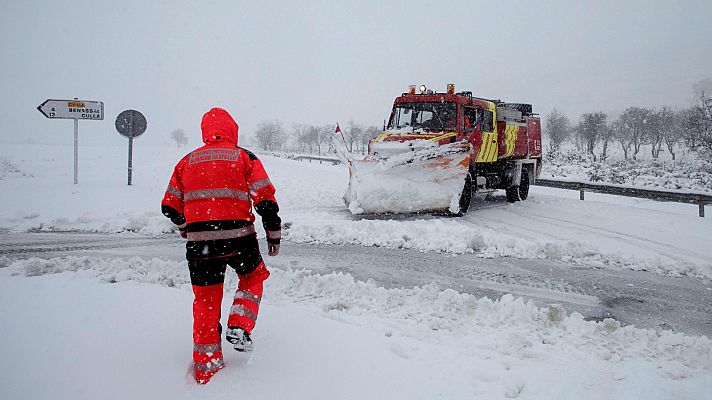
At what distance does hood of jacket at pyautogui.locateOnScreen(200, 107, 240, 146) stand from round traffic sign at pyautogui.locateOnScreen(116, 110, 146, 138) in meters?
11.6

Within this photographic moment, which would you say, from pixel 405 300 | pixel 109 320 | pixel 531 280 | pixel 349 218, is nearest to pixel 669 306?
pixel 531 280

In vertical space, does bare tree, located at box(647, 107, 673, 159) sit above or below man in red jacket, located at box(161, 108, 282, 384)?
above

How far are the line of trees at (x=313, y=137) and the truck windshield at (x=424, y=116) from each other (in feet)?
174

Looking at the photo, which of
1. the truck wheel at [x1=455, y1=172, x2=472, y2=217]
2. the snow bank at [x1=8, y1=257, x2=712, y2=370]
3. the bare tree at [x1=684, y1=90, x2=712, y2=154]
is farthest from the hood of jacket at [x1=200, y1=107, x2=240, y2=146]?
the bare tree at [x1=684, y1=90, x2=712, y2=154]

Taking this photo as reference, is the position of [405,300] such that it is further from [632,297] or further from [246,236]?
[632,297]

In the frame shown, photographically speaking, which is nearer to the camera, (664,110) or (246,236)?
(246,236)

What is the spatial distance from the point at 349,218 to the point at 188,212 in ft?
22.1

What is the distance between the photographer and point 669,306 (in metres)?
4.53

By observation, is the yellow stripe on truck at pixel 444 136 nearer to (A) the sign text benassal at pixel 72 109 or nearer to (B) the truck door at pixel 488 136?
(B) the truck door at pixel 488 136

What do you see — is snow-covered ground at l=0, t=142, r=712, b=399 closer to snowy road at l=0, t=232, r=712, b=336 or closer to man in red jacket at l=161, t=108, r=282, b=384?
man in red jacket at l=161, t=108, r=282, b=384

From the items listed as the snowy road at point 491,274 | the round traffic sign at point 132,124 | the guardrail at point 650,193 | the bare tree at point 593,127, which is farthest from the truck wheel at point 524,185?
the bare tree at point 593,127

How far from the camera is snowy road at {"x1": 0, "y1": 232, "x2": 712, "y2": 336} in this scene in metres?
4.43

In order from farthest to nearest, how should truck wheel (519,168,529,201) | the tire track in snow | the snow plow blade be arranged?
truck wheel (519,168,529,201) < the snow plow blade < the tire track in snow

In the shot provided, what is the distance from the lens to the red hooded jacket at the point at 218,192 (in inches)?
108
